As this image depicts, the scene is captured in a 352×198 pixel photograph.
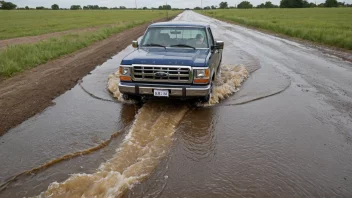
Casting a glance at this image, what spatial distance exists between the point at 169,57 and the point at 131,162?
8.48 ft

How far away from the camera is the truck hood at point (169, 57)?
5926 mm

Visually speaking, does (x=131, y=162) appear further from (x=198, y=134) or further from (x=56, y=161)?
(x=198, y=134)

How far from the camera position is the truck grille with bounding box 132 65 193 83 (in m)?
5.93

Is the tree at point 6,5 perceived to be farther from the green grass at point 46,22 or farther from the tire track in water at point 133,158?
the tire track in water at point 133,158

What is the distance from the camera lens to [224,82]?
28.8ft

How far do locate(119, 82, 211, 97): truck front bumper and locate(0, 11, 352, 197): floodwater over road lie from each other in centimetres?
47

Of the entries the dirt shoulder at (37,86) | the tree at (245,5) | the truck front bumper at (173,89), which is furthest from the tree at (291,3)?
the truck front bumper at (173,89)

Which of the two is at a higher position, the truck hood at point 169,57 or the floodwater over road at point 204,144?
the truck hood at point 169,57

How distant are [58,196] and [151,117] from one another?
2.77 m

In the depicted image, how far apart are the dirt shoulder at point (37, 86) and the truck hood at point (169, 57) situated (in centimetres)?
244

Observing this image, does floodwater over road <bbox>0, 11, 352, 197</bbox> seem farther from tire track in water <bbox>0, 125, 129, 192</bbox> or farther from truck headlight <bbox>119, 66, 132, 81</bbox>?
truck headlight <bbox>119, 66, 132, 81</bbox>

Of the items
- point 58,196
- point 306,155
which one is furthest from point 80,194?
point 306,155

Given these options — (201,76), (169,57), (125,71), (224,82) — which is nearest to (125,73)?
(125,71)

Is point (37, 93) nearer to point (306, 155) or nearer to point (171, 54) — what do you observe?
point (171, 54)
